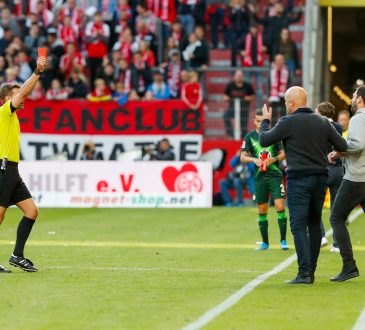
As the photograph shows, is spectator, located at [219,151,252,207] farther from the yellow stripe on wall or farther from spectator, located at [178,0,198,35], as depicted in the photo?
the yellow stripe on wall

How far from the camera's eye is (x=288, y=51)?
97.3 feet

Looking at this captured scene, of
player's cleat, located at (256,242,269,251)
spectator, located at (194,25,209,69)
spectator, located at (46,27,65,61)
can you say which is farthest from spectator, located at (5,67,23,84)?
player's cleat, located at (256,242,269,251)

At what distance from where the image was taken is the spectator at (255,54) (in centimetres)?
2966

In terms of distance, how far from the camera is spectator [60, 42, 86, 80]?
30.7 meters

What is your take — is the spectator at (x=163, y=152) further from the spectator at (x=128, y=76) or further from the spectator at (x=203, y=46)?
the spectator at (x=203, y=46)

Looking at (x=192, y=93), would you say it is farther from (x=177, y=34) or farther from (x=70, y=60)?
(x=70, y=60)

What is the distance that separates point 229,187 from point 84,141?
158 inches

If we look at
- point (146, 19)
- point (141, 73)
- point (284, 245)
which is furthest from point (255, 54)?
point (284, 245)

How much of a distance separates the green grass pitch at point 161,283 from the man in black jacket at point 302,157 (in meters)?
0.47

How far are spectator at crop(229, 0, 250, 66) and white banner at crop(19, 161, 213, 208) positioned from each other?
149 inches

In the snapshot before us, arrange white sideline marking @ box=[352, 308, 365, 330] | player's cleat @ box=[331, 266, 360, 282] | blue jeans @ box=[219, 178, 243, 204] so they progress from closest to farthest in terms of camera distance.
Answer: white sideline marking @ box=[352, 308, 365, 330]
player's cleat @ box=[331, 266, 360, 282]
blue jeans @ box=[219, 178, 243, 204]

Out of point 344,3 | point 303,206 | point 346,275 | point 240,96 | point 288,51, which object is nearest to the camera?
point 303,206

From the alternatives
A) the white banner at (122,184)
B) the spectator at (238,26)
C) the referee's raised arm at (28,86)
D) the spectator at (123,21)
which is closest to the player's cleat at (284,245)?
the referee's raised arm at (28,86)

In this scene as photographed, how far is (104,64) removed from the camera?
99.7 ft
